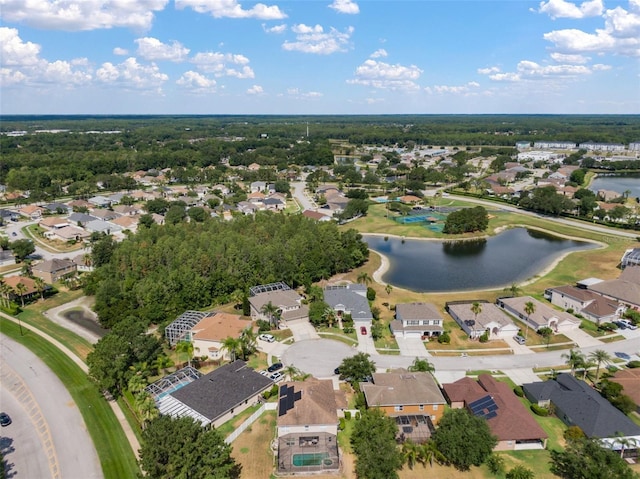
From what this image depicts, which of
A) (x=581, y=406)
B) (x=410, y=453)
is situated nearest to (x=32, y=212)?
(x=410, y=453)

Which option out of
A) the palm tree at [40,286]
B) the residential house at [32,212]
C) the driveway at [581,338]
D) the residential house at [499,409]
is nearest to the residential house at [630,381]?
the driveway at [581,338]

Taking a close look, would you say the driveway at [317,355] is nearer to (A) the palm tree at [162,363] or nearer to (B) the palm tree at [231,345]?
(B) the palm tree at [231,345]

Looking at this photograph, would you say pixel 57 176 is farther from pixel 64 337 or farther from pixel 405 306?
pixel 405 306

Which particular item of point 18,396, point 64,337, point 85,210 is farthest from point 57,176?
point 18,396

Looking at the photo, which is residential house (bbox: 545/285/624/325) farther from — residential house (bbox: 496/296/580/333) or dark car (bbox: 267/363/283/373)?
dark car (bbox: 267/363/283/373)

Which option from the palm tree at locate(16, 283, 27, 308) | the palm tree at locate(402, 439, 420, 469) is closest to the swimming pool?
the palm tree at locate(402, 439, 420, 469)
